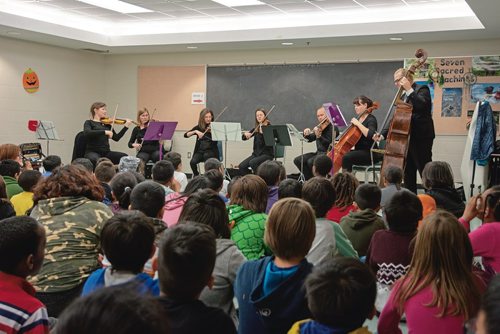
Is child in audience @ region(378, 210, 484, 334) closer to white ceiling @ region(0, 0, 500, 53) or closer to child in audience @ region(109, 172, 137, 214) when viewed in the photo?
child in audience @ region(109, 172, 137, 214)

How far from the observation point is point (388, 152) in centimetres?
581

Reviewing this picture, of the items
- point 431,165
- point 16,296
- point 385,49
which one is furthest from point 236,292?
point 385,49

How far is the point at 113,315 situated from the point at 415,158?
217 inches

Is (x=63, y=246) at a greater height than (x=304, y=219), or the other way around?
(x=304, y=219)

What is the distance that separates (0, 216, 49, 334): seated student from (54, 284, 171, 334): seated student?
0.93 meters

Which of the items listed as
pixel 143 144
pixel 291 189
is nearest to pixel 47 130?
pixel 143 144

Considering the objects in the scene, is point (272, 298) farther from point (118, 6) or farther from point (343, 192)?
point (118, 6)

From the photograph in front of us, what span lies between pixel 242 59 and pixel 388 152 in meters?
4.81

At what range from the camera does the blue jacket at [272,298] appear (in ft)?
6.24

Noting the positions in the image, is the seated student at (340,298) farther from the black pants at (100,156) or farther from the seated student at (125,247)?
the black pants at (100,156)

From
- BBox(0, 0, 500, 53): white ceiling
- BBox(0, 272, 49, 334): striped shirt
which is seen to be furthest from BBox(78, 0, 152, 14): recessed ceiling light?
BBox(0, 272, 49, 334): striped shirt

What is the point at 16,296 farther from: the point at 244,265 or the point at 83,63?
the point at 83,63

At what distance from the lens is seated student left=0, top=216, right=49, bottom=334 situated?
5.31ft

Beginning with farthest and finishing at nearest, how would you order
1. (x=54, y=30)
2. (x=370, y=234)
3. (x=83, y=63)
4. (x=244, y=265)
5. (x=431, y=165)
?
(x=83, y=63), (x=54, y=30), (x=431, y=165), (x=370, y=234), (x=244, y=265)
